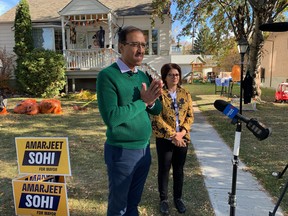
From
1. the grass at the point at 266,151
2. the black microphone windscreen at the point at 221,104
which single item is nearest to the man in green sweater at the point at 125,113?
the black microphone windscreen at the point at 221,104

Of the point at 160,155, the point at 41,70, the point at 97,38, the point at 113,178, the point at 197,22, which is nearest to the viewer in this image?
the point at 113,178

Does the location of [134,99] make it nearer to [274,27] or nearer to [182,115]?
[182,115]

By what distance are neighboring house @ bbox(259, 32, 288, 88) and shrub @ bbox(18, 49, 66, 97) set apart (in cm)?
1608

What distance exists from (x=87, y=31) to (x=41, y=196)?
1554 centimetres

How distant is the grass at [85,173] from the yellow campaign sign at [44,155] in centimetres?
70

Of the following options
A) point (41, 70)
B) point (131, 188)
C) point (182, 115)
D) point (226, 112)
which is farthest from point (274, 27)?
point (41, 70)

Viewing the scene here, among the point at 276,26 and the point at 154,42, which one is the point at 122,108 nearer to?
the point at 276,26

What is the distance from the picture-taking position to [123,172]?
2.21 m

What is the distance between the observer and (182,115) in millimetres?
3232

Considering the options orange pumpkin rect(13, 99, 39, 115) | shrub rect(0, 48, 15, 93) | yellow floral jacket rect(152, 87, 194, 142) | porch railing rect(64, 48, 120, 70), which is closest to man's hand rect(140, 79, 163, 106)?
yellow floral jacket rect(152, 87, 194, 142)

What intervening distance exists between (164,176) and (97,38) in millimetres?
14457

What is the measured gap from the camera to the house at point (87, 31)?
15.1 meters

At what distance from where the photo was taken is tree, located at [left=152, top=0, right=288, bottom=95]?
11188 millimetres

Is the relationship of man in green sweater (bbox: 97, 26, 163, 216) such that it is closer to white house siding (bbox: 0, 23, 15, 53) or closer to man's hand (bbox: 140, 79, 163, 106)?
man's hand (bbox: 140, 79, 163, 106)
